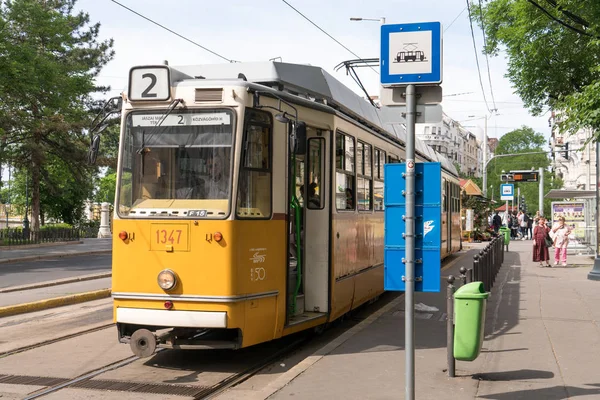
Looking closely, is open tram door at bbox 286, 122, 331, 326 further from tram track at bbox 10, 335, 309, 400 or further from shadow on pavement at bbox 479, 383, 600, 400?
shadow on pavement at bbox 479, 383, 600, 400

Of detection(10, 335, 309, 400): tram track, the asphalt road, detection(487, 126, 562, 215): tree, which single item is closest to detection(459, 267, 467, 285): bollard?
detection(10, 335, 309, 400): tram track

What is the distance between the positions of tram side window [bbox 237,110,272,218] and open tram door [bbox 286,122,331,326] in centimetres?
76

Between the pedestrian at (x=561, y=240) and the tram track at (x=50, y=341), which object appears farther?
the pedestrian at (x=561, y=240)

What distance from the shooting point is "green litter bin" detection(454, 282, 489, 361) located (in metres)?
6.91

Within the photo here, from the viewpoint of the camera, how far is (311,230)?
8.88 m

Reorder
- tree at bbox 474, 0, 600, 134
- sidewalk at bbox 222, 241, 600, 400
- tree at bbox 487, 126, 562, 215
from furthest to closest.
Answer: tree at bbox 487, 126, 562, 215 < tree at bbox 474, 0, 600, 134 < sidewalk at bbox 222, 241, 600, 400

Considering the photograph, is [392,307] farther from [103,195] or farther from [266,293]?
[103,195]

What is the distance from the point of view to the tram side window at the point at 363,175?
33.8 feet

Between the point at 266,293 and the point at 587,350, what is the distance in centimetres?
394

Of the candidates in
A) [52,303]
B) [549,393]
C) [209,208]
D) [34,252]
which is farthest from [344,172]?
[34,252]

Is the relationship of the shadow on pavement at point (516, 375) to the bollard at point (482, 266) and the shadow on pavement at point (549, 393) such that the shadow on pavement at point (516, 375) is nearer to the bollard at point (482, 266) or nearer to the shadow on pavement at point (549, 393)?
the shadow on pavement at point (549, 393)

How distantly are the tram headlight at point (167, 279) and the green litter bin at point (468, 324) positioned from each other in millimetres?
2838

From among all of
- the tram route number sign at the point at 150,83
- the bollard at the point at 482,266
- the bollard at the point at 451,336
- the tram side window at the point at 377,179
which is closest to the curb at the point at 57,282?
the tram side window at the point at 377,179

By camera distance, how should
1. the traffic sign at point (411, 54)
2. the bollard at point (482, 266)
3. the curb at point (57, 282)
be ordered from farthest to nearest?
the curb at point (57, 282)
the bollard at point (482, 266)
the traffic sign at point (411, 54)
